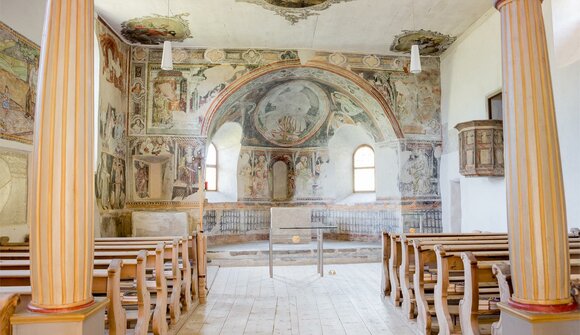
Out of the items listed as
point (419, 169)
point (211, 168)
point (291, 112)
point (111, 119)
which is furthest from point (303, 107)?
point (111, 119)

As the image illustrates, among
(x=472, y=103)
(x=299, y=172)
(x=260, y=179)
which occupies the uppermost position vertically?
(x=472, y=103)

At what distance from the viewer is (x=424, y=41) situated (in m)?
12.0

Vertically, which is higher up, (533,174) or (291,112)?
(291,112)

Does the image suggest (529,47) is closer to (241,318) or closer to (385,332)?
(385,332)

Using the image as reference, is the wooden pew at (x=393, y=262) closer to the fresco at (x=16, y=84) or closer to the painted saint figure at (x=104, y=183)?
the fresco at (x=16, y=84)

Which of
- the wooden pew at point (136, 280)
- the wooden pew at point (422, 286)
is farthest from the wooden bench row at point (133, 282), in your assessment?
the wooden pew at point (422, 286)

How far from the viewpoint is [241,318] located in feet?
20.2

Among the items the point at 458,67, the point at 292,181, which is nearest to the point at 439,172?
the point at 458,67

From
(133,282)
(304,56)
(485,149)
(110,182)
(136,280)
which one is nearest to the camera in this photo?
(136,280)

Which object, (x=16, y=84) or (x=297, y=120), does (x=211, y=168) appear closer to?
(x=297, y=120)

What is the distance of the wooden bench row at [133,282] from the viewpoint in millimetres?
3748

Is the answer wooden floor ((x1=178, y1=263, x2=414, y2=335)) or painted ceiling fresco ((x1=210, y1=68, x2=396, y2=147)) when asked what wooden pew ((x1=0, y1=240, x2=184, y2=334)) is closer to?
→ wooden floor ((x1=178, y1=263, x2=414, y2=335))

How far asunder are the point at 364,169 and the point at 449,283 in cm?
998

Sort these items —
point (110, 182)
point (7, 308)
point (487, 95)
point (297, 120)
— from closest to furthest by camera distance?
point (7, 308) → point (487, 95) → point (110, 182) → point (297, 120)
